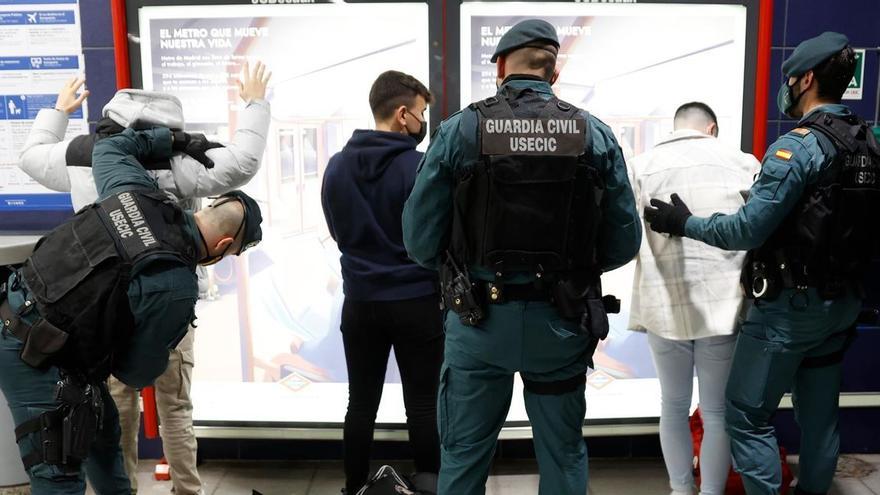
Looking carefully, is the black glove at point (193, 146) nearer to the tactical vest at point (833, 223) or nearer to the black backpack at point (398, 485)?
the black backpack at point (398, 485)

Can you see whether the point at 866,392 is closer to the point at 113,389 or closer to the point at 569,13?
the point at 569,13

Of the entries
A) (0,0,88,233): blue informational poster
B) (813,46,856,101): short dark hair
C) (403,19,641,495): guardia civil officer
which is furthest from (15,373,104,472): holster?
(813,46,856,101): short dark hair

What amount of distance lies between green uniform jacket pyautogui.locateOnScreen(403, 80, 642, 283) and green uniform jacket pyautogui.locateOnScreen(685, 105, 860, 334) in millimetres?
386

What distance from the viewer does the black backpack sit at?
8.70 feet

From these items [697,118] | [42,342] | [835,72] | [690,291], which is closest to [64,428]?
[42,342]

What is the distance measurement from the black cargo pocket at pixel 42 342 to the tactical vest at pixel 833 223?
6.91 ft

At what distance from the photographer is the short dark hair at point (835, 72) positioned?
92.0 inches

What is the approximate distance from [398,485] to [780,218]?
1.62 meters

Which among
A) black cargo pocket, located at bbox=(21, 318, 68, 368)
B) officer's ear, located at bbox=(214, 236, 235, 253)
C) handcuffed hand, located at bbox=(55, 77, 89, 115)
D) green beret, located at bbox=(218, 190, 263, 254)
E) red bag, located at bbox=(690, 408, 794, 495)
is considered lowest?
red bag, located at bbox=(690, 408, 794, 495)

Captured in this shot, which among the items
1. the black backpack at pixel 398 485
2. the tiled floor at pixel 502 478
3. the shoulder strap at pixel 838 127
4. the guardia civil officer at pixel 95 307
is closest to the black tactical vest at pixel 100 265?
the guardia civil officer at pixel 95 307

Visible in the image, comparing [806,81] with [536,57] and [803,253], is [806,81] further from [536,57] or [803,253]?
[536,57]

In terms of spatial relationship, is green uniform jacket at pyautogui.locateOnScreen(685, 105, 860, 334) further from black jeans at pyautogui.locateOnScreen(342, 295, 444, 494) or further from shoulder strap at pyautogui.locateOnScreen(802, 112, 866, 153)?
black jeans at pyautogui.locateOnScreen(342, 295, 444, 494)

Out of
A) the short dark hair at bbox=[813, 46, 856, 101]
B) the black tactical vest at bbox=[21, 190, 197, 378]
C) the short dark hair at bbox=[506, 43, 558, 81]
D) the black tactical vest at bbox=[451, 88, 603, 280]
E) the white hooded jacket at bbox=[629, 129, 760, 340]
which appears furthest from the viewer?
the white hooded jacket at bbox=[629, 129, 760, 340]

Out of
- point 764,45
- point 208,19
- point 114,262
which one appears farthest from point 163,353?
point 764,45
